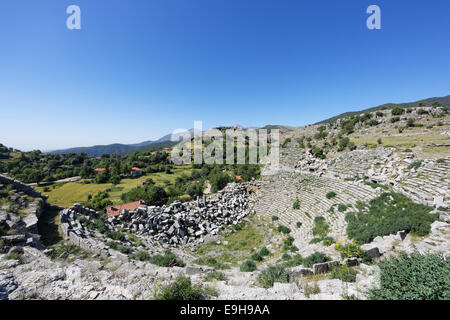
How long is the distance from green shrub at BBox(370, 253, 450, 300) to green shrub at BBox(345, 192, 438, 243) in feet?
13.9

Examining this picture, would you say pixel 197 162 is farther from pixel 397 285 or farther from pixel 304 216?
pixel 397 285

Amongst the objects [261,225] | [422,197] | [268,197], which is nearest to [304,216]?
[261,225]

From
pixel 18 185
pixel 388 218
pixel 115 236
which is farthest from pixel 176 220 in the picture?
pixel 388 218

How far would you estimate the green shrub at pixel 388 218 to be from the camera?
643 cm

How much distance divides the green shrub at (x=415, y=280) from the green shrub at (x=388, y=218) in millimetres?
4224

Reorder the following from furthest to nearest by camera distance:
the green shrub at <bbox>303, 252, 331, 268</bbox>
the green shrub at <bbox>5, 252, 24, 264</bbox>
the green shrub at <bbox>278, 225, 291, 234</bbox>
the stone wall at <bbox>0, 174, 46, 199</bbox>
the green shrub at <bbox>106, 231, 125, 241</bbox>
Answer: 1. the green shrub at <bbox>278, 225, 291, 234</bbox>
2. the stone wall at <bbox>0, 174, 46, 199</bbox>
3. the green shrub at <bbox>106, 231, 125, 241</bbox>
4. the green shrub at <bbox>303, 252, 331, 268</bbox>
5. the green shrub at <bbox>5, 252, 24, 264</bbox>

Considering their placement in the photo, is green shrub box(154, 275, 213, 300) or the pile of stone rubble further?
the pile of stone rubble

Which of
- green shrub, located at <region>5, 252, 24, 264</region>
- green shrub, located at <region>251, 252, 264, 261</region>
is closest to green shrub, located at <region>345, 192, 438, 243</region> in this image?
green shrub, located at <region>251, 252, 264, 261</region>

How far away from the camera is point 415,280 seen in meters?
2.85

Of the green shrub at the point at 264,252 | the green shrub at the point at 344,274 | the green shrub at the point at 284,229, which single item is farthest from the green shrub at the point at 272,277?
the green shrub at the point at 284,229

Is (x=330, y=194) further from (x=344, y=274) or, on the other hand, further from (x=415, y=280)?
(x=415, y=280)

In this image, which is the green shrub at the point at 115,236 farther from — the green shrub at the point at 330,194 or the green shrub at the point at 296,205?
the green shrub at the point at 330,194

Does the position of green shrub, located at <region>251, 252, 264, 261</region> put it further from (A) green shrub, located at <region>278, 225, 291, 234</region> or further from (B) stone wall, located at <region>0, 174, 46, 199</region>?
(B) stone wall, located at <region>0, 174, 46, 199</region>

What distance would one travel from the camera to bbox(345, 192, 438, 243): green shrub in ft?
21.1
